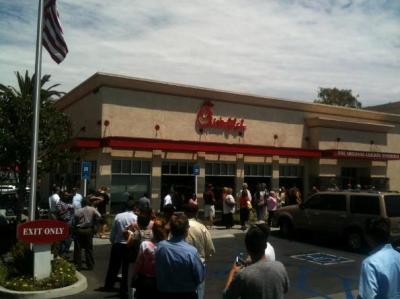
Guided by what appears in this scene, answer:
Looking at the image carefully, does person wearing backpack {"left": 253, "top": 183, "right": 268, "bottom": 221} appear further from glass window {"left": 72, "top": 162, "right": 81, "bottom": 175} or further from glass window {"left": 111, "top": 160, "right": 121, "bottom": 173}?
glass window {"left": 72, "top": 162, "right": 81, "bottom": 175}

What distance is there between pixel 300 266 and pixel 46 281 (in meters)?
6.62

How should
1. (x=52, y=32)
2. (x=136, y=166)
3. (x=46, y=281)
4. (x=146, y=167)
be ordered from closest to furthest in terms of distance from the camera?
(x=46, y=281)
(x=52, y=32)
(x=136, y=166)
(x=146, y=167)

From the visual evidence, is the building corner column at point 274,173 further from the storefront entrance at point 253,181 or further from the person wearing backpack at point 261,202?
the person wearing backpack at point 261,202

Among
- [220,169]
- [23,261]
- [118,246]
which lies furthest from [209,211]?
[23,261]

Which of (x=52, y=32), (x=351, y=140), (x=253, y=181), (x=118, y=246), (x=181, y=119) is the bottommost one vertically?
(x=118, y=246)

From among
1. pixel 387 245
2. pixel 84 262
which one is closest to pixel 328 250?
pixel 84 262

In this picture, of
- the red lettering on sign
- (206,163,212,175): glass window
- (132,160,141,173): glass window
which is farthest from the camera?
(206,163,212,175): glass window

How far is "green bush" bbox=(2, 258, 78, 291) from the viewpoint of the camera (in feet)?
30.6

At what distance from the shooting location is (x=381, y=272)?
3.96 m

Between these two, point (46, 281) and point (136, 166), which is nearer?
point (46, 281)

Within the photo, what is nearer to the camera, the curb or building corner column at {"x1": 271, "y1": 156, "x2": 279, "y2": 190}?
the curb

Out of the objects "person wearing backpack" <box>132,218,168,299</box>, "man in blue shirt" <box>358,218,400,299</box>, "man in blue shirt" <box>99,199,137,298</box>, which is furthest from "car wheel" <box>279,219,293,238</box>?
"man in blue shirt" <box>358,218,400,299</box>

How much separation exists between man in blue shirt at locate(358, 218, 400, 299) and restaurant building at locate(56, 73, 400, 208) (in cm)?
1808

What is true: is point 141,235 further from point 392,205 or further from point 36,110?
point 392,205
